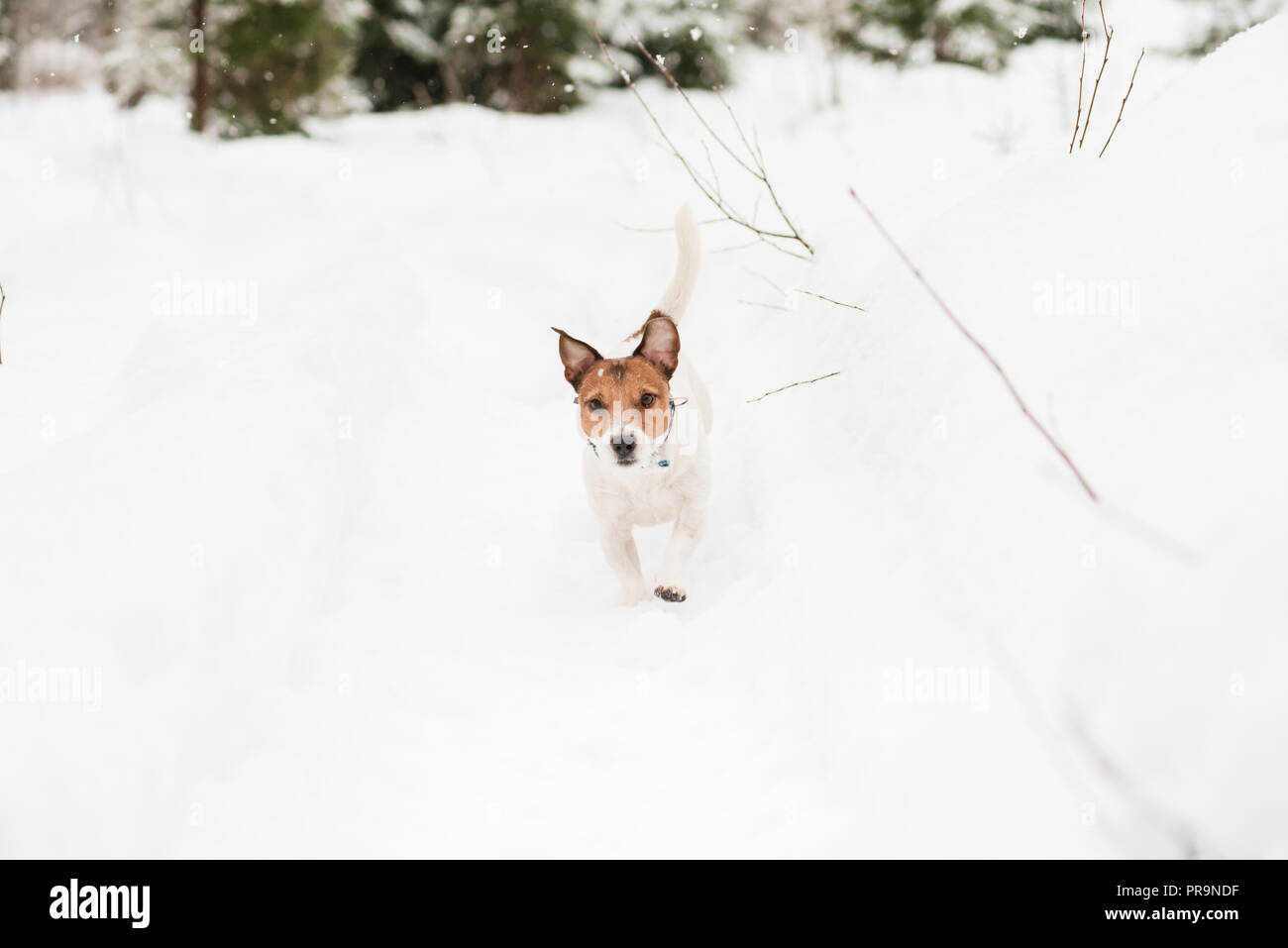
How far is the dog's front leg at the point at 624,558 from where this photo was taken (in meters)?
3.56

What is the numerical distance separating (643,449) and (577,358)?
546 millimetres

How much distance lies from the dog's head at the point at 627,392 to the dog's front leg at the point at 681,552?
0.44m

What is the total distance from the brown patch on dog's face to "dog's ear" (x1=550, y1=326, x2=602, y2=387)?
0.06 meters

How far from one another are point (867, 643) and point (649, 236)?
5075mm

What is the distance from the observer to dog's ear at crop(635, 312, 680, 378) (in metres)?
3.45

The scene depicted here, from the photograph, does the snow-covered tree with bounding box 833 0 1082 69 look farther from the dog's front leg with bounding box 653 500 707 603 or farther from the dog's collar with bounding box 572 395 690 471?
the dog's front leg with bounding box 653 500 707 603

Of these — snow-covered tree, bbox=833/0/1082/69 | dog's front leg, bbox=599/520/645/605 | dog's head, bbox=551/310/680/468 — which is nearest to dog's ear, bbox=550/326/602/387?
dog's head, bbox=551/310/680/468

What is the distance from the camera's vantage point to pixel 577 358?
3.49 metres

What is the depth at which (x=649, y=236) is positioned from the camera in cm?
669

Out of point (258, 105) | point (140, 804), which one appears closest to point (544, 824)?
point (140, 804)
